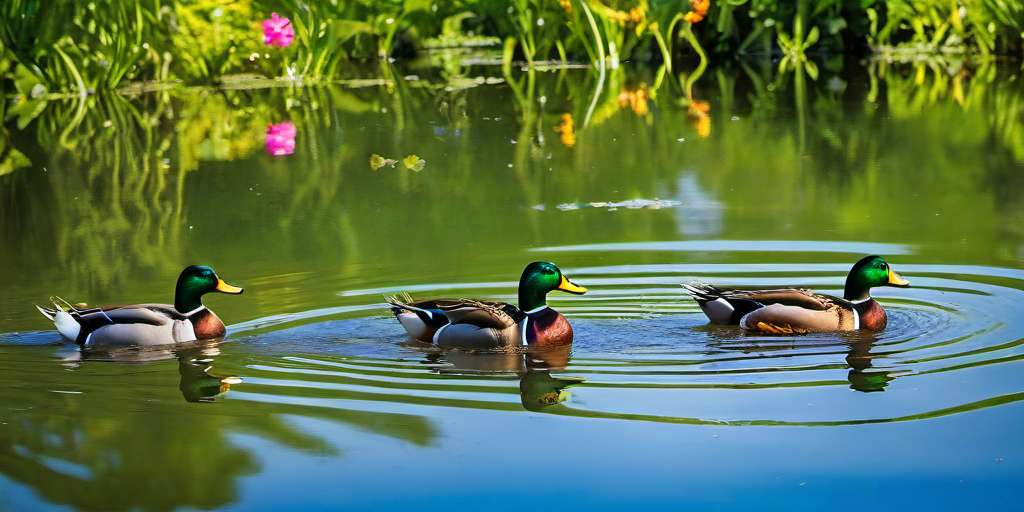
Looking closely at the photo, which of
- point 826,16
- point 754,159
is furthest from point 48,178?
point 826,16

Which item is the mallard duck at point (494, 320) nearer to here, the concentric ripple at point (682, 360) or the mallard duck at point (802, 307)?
the concentric ripple at point (682, 360)

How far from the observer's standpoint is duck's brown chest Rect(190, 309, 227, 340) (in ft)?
22.7

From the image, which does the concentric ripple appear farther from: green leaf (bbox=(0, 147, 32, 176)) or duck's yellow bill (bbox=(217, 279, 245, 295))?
green leaf (bbox=(0, 147, 32, 176))

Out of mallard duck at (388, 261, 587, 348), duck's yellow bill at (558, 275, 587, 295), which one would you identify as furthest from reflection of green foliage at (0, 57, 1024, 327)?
duck's yellow bill at (558, 275, 587, 295)

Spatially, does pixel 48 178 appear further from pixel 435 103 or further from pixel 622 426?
pixel 622 426

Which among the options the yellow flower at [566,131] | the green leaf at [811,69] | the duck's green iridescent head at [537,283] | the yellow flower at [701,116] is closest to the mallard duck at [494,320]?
the duck's green iridescent head at [537,283]

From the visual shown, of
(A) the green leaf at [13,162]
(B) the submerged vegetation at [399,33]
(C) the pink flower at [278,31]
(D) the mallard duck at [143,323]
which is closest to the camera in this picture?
(D) the mallard duck at [143,323]

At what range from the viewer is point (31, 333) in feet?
23.3

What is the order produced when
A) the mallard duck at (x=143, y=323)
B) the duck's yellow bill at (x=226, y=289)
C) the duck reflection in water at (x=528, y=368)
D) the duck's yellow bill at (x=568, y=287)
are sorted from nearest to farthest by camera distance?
the duck reflection in water at (x=528, y=368), the mallard duck at (x=143, y=323), the duck's yellow bill at (x=568, y=287), the duck's yellow bill at (x=226, y=289)

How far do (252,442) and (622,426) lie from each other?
1205 millimetres

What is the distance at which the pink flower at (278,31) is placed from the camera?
60.9 ft

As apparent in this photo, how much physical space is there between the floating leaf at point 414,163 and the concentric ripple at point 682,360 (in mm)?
4296

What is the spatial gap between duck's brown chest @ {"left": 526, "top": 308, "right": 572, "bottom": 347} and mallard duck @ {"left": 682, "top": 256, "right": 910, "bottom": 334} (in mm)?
670

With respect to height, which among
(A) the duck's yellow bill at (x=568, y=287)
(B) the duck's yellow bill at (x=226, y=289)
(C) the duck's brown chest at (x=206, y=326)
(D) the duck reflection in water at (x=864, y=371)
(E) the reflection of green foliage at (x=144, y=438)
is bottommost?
(D) the duck reflection in water at (x=864, y=371)
